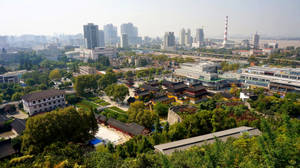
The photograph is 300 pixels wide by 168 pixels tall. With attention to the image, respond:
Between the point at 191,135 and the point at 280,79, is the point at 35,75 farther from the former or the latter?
the point at 280,79

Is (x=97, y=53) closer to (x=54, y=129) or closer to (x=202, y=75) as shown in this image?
(x=202, y=75)

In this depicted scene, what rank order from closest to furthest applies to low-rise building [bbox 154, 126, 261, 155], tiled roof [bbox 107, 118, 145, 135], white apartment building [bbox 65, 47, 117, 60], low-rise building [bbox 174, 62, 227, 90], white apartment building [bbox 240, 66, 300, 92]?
low-rise building [bbox 154, 126, 261, 155] → tiled roof [bbox 107, 118, 145, 135] → white apartment building [bbox 240, 66, 300, 92] → low-rise building [bbox 174, 62, 227, 90] → white apartment building [bbox 65, 47, 117, 60]

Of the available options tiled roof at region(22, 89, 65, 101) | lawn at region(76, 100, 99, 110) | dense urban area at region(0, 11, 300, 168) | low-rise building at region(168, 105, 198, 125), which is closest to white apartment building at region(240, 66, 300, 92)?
dense urban area at region(0, 11, 300, 168)

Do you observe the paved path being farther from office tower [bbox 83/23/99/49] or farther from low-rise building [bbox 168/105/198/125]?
office tower [bbox 83/23/99/49]

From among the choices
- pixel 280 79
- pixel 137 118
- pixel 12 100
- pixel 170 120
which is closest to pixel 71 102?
pixel 12 100

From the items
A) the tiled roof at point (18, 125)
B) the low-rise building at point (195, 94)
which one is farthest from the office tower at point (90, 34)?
the tiled roof at point (18, 125)

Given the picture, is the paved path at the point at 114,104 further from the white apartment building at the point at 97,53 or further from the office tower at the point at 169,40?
the office tower at the point at 169,40
